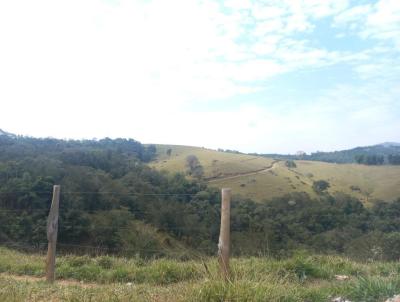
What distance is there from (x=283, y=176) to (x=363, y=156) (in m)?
31.0

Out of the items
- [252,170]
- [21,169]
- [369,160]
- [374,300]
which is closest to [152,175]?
[21,169]

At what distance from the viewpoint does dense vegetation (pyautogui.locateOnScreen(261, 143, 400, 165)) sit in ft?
319

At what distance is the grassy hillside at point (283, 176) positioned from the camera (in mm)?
74438

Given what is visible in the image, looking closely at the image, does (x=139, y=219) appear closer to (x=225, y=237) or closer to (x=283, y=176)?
(x=225, y=237)

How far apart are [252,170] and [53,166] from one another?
173 ft

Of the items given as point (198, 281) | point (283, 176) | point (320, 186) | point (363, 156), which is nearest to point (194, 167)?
point (283, 176)

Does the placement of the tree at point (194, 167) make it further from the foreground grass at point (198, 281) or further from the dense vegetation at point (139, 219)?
the foreground grass at point (198, 281)

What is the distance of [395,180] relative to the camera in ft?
261

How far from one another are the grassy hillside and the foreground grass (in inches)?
2386

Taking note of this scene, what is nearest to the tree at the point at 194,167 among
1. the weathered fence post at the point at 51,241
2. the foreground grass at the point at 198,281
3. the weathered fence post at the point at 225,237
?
the foreground grass at the point at 198,281

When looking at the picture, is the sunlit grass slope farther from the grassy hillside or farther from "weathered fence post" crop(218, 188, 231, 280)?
"weathered fence post" crop(218, 188, 231, 280)

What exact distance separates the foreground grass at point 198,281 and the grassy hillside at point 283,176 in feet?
199

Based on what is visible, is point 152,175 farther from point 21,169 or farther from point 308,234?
point 308,234

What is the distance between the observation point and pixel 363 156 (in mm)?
101750
